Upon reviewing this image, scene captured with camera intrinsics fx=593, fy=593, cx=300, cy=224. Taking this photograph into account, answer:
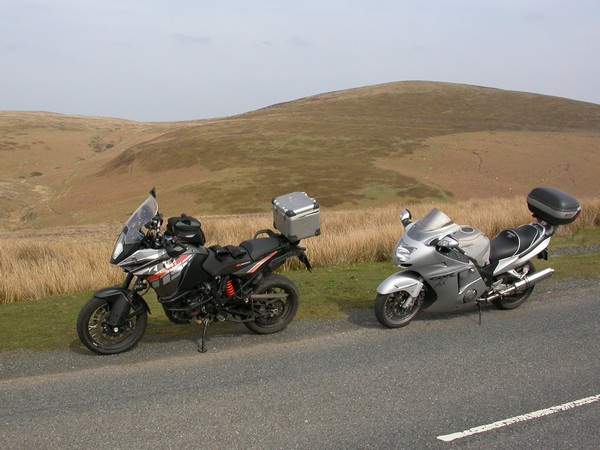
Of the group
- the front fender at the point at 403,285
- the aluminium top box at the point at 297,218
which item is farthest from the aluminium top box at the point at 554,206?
the aluminium top box at the point at 297,218

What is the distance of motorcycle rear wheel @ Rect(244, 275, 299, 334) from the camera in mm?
7211

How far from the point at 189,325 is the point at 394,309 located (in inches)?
104

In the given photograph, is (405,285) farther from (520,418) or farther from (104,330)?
(104,330)

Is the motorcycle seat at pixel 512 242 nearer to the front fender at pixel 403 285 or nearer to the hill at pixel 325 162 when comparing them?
the front fender at pixel 403 285

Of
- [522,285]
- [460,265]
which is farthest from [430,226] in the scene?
[522,285]

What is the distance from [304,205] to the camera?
7.18m

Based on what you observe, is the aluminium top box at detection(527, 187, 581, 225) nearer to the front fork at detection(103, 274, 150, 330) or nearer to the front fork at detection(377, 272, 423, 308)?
the front fork at detection(377, 272, 423, 308)

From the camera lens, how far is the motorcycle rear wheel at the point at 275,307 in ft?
23.7

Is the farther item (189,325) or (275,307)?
(189,325)

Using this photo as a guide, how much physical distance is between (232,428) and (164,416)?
645 mm

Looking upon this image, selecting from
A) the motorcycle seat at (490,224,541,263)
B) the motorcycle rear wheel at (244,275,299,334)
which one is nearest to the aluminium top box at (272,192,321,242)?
the motorcycle rear wheel at (244,275,299,334)

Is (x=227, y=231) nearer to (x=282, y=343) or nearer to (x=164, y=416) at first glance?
(x=282, y=343)

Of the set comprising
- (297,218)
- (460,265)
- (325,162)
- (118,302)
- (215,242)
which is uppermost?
(297,218)

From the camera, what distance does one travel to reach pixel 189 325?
7.66 meters
